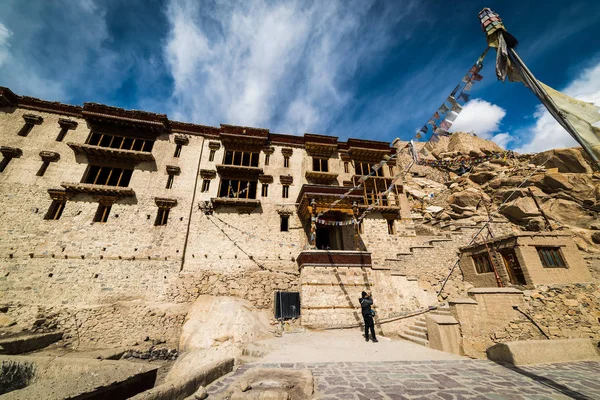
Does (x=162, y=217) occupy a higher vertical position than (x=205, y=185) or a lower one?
lower

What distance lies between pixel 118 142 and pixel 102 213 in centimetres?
Result: 612

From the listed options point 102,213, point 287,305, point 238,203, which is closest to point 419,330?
point 287,305

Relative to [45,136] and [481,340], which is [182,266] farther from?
[481,340]

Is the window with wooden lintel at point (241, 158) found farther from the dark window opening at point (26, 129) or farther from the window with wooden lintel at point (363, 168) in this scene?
the dark window opening at point (26, 129)

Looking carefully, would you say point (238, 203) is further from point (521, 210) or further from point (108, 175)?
point (521, 210)

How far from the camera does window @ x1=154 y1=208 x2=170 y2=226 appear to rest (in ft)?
53.3

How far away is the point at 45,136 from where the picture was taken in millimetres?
17094

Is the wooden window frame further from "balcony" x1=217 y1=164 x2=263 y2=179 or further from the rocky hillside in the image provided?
the rocky hillside

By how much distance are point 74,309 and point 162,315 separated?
4942 mm

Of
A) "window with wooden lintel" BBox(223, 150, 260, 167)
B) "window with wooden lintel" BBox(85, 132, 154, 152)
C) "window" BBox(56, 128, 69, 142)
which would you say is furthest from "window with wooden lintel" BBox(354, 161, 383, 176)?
"window" BBox(56, 128, 69, 142)

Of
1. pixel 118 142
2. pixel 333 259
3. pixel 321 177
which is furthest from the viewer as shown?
pixel 321 177

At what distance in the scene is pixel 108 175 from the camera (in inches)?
680

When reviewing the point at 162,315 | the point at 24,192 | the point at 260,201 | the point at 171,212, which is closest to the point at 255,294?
the point at 162,315

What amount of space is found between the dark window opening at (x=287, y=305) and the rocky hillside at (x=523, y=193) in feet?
43.2
